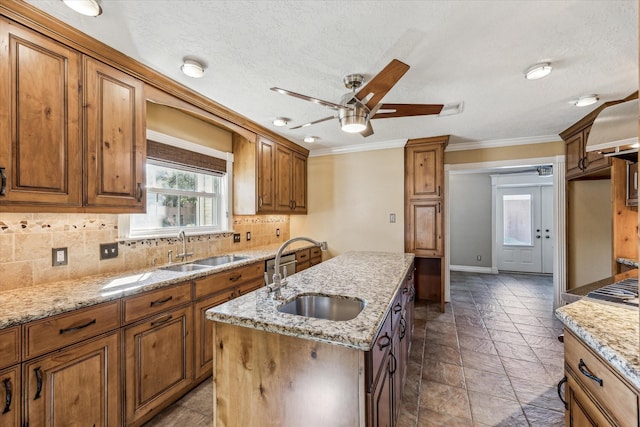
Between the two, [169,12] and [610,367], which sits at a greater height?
[169,12]

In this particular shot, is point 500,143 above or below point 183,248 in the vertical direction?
above

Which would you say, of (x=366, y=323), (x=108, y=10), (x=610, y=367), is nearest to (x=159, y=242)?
(x=108, y=10)

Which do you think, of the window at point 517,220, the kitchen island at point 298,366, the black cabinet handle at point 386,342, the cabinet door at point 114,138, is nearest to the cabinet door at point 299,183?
the cabinet door at point 114,138

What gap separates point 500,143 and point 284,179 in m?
3.19

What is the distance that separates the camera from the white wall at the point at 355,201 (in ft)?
13.3

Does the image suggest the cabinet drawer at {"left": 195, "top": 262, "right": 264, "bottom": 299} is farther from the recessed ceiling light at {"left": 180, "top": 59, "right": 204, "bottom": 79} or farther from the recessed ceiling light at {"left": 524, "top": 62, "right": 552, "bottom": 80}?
the recessed ceiling light at {"left": 524, "top": 62, "right": 552, "bottom": 80}

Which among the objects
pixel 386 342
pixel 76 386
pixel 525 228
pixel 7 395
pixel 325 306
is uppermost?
pixel 525 228

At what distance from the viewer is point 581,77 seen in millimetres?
2125

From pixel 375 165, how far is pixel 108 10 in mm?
3381

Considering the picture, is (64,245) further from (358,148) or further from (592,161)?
(592,161)

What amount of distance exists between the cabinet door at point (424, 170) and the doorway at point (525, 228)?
3.56 m

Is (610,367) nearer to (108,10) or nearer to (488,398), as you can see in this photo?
(488,398)

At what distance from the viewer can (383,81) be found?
1.64 m

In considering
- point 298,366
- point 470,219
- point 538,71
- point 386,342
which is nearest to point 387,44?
point 538,71
